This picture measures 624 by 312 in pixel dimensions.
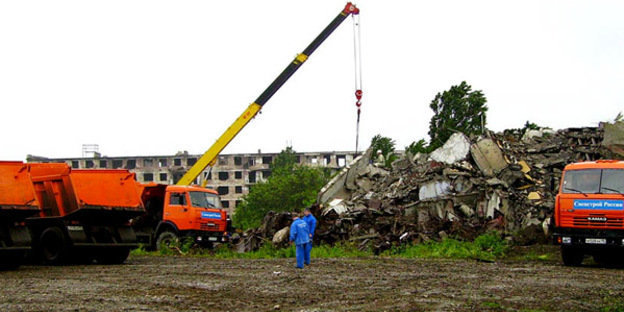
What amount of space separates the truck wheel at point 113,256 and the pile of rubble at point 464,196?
23.1 feet

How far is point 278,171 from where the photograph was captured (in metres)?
88.0

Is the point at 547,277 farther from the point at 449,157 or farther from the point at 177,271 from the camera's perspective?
the point at 449,157

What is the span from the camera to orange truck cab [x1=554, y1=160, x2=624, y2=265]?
1812 centimetres

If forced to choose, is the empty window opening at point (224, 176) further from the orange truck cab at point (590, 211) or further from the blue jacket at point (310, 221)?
the orange truck cab at point (590, 211)

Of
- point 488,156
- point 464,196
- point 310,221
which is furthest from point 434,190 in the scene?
point 310,221

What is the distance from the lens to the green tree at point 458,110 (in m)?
50.0

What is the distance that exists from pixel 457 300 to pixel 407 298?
80 centimetres

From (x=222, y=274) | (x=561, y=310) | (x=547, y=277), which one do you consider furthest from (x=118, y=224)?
(x=561, y=310)

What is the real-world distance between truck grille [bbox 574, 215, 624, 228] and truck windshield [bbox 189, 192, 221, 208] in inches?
574

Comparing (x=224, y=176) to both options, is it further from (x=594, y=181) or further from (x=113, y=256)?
(x=594, y=181)

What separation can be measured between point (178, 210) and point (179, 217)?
0.28 m

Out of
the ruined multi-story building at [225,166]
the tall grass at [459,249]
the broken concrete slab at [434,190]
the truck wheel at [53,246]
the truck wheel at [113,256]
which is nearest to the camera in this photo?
the truck wheel at [53,246]

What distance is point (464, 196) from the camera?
26641 mm

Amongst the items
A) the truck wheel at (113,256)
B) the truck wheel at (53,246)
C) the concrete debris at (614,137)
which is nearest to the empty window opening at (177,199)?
the truck wheel at (113,256)
